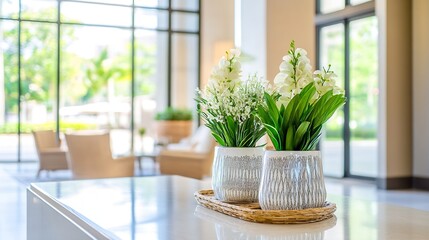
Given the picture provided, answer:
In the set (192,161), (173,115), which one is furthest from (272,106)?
(173,115)

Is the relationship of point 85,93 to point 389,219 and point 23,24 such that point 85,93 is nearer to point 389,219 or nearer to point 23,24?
point 23,24

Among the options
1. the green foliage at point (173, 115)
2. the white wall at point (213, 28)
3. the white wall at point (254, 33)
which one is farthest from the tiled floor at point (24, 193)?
the white wall at point (213, 28)

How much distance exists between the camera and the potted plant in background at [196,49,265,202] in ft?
4.62

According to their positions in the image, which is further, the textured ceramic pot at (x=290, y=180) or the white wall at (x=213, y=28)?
the white wall at (x=213, y=28)

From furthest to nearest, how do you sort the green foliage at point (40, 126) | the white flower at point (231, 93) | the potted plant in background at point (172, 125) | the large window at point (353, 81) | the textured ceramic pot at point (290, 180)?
the green foliage at point (40, 126), the potted plant in background at point (172, 125), the large window at point (353, 81), the white flower at point (231, 93), the textured ceramic pot at point (290, 180)

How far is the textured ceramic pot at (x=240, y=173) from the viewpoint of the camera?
1.43m

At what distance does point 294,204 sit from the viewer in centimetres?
127

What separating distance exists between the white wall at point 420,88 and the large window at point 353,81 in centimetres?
83

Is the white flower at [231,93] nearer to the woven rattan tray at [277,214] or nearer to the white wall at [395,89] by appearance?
the woven rattan tray at [277,214]

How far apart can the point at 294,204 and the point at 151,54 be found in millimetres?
11394

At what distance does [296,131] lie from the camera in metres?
1.27

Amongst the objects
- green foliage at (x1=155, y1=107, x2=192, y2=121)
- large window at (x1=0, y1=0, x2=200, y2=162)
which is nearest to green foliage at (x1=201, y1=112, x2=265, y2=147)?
Answer: green foliage at (x1=155, y1=107, x2=192, y2=121)

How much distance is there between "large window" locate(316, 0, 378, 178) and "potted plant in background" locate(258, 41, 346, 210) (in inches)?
294

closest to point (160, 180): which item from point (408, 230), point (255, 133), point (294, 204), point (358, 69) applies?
point (255, 133)
